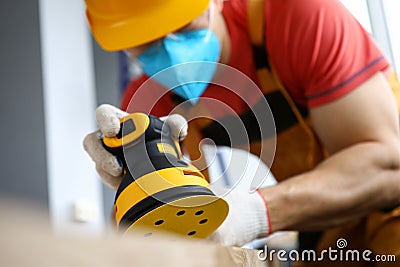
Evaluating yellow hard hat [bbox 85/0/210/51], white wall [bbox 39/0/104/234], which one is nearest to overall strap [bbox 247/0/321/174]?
yellow hard hat [bbox 85/0/210/51]

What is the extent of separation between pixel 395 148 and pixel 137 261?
2.67ft

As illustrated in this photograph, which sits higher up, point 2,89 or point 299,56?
point 299,56

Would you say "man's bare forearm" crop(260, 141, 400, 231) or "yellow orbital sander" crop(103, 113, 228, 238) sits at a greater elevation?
"yellow orbital sander" crop(103, 113, 228, 238)

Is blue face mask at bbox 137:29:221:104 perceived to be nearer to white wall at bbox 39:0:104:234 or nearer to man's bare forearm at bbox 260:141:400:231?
man's bare forearm at bbox 260:141:400:231

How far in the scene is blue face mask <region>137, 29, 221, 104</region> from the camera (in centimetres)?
111

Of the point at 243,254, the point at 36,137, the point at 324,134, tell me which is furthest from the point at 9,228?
the point at 36,137

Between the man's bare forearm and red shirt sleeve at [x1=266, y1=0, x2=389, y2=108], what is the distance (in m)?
0.12

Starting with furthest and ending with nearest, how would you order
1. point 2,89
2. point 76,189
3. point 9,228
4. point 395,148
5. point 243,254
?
point 76,189, point 2,89, point 395,148, point 243,254, point 9,228

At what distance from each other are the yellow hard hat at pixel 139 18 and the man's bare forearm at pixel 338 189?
364 millimetres

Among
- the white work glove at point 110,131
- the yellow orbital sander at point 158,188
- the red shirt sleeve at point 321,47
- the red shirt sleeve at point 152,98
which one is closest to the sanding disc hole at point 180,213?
the yellow orbital sander at point 158,188

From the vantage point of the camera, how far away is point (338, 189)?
3.21ft

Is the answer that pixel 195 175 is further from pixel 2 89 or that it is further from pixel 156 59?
pixel 2 89

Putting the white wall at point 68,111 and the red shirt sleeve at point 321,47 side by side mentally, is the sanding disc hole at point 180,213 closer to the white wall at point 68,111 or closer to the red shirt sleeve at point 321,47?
the red shirt sleeve at point 321,47

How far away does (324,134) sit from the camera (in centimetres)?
105
